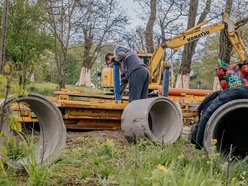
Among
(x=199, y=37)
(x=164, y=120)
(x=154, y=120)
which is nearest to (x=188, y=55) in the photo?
(x=199, y=37)

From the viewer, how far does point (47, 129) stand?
166 inches

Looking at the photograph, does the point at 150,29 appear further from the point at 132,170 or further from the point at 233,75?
the point at 132,170

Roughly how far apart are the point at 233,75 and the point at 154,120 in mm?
1594

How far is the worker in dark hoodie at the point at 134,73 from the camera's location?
736 cm

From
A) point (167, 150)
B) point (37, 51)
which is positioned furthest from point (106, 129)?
point (37, 51)

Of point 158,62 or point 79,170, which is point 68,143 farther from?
point 158,62

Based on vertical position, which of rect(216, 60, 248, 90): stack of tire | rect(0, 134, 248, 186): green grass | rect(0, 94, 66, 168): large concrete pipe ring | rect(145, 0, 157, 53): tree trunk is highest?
rect(145, 0, 157, 53): tree trunk

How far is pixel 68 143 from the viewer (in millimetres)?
5676

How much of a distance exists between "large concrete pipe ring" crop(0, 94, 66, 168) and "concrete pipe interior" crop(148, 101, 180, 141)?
194cm

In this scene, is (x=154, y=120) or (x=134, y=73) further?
(x=134, y=73)

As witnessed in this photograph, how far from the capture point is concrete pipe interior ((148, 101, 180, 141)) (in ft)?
19.0

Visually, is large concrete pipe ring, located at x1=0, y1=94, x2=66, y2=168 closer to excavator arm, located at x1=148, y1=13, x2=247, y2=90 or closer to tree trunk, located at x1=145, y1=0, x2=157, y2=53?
excavator arm, located at x1=148, y1=13, x2=247, y2=90

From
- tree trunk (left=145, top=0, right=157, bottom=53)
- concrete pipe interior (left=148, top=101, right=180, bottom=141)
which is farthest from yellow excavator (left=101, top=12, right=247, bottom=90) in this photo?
tree trunk (left=145, top=0, right=157, bottom=53)

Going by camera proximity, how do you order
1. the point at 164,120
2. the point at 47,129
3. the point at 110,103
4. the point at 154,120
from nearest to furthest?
the point at 47,129, the point at 164,120, the point at 154,120, the point at 110,103
